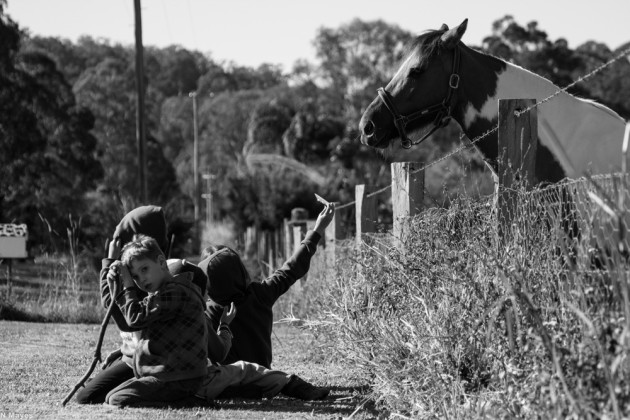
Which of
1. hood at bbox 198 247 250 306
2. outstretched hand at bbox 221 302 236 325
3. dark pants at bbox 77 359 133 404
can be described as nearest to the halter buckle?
hood at bbox 198 247 250 306

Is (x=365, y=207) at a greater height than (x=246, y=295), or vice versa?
(x=365, y=207)

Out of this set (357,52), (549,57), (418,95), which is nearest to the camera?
(418,95)

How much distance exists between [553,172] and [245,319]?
7.29 ft

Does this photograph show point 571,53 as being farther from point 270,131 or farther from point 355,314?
point 355,314

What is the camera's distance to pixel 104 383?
657cm

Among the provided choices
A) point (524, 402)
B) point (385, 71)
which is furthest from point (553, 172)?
point (385, 71)

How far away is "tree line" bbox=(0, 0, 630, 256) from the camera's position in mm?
32188

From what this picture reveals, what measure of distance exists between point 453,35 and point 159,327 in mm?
2793

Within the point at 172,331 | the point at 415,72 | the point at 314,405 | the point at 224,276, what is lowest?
the point at 314,405

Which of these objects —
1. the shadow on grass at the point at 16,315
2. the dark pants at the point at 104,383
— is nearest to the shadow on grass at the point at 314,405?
the dark pants at the point at 104,383

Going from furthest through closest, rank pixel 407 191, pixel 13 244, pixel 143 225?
1. pixel 13 244
2. pixel 407 191
3. pixel 143 225

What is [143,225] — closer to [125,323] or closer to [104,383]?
[125,323]

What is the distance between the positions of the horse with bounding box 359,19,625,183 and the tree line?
51 centimetres

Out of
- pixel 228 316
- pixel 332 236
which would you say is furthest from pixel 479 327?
pixel 332 236
